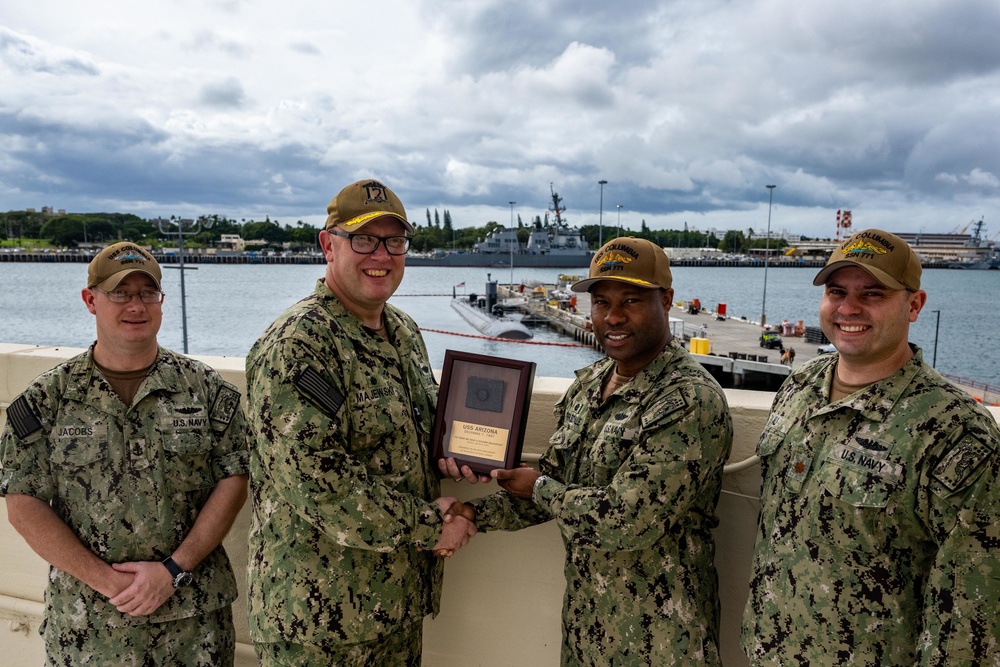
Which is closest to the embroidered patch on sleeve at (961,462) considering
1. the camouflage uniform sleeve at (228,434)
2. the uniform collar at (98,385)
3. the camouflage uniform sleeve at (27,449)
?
the camouflage uniform sleeve at (228,434)

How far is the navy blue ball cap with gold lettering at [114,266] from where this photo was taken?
2287 millimetres

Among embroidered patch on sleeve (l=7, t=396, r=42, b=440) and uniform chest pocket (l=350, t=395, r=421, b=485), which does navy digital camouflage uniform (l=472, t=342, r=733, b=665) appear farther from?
embroidered patch on sleeve (l=7, t=396, r=42, b=440)

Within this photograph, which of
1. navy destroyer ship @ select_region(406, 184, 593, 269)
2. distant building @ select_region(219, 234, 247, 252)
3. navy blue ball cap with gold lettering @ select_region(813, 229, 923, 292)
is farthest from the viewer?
distant building @ select_region(219, 234, 247, 252)

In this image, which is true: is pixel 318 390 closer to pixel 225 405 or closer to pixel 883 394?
pixel 225 405

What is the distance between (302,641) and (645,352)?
1.39 m

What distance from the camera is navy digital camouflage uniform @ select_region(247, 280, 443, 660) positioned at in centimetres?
192

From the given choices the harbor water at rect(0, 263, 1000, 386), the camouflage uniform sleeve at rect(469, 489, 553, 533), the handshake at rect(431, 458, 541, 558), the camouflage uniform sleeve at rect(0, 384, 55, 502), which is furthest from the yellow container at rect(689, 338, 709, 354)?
the camouflage uniform sleeve at rect(0, 384, 55, 502)

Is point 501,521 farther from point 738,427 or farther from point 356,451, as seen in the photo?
point 738,427

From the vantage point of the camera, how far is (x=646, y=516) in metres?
1.91

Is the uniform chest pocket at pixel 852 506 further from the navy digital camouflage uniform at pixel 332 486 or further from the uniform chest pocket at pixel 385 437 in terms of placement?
the uniform chest pocket at pixel 385 437

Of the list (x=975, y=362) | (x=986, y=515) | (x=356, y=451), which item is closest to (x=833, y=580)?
(x=986, y=515)

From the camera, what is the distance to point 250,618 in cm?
212

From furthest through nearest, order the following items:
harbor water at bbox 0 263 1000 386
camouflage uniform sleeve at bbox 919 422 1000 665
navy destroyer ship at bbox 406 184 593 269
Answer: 1. navy destroyer ship at bbox 406 184 593 269
2. harbor water at bbox 0 263 1000 386
3. camouflage uniform sleeve at bbox 919 422 1000 665

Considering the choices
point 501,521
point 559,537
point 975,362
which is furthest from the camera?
point 975,362
